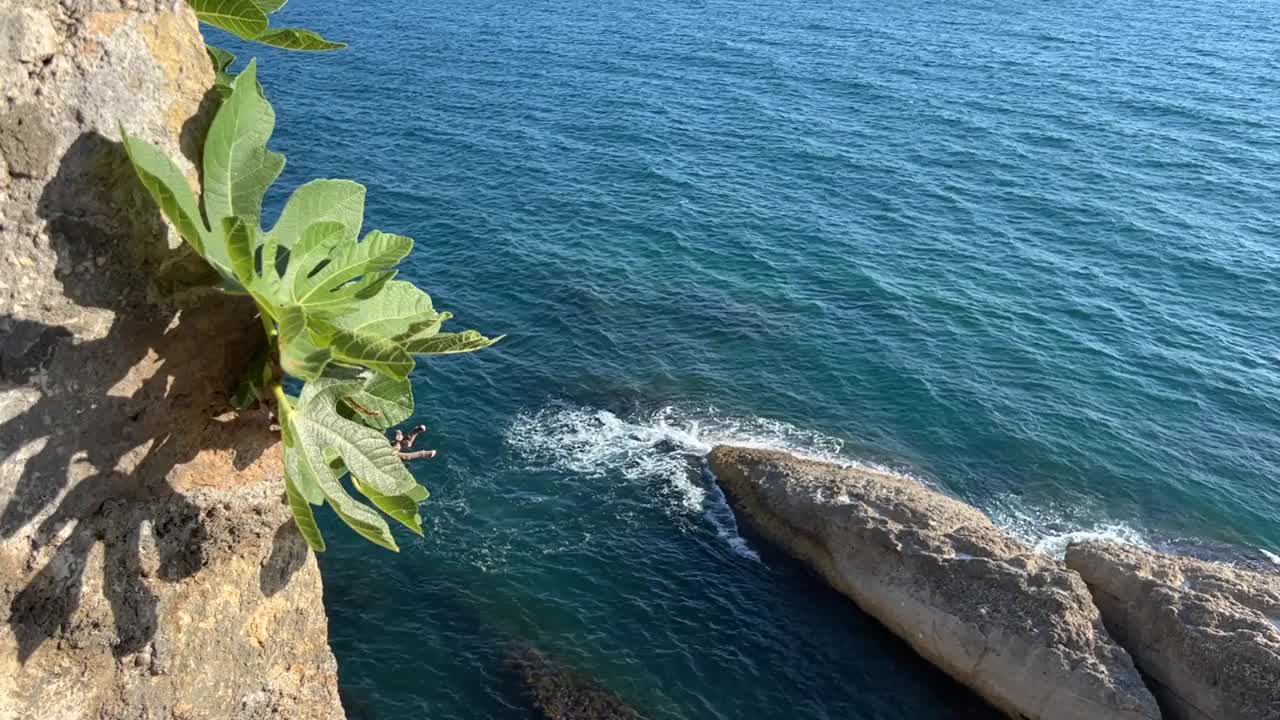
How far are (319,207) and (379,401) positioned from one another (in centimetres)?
136

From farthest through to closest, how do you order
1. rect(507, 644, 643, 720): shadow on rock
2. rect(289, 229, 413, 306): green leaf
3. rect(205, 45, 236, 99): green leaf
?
rect(507, 644, 643, 720): shadow on rock → rect(205, 45, 236, 99): green leaf → rect(289, 229, 413, 306): green leaf

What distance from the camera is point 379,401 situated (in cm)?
699

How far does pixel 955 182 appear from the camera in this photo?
163 feet

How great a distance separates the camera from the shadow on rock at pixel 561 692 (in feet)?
71.9

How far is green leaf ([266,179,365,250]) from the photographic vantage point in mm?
6680

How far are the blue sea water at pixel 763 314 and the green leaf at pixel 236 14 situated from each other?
1774 centimetres

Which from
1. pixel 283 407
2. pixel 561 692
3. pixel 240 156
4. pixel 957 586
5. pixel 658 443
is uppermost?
pixel 240 156

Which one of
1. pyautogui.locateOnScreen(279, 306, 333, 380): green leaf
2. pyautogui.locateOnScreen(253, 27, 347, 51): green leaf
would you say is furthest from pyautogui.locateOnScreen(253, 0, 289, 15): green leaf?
pyautogui.locateOnScreen(279, 306, 333, 380): green leaf

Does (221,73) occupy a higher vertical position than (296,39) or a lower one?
lower

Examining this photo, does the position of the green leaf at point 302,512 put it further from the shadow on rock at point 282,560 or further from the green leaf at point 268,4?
the green leaf at point 268,4

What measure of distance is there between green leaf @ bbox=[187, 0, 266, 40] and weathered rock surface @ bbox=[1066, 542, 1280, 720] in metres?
23.1

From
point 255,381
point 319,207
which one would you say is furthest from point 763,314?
point 255,381

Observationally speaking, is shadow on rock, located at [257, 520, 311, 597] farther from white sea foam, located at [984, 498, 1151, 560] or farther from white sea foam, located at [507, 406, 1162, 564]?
white sea foam, located at [984, 498, 1151, 560]

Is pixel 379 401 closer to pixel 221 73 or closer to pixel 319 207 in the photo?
pixel 319 207
